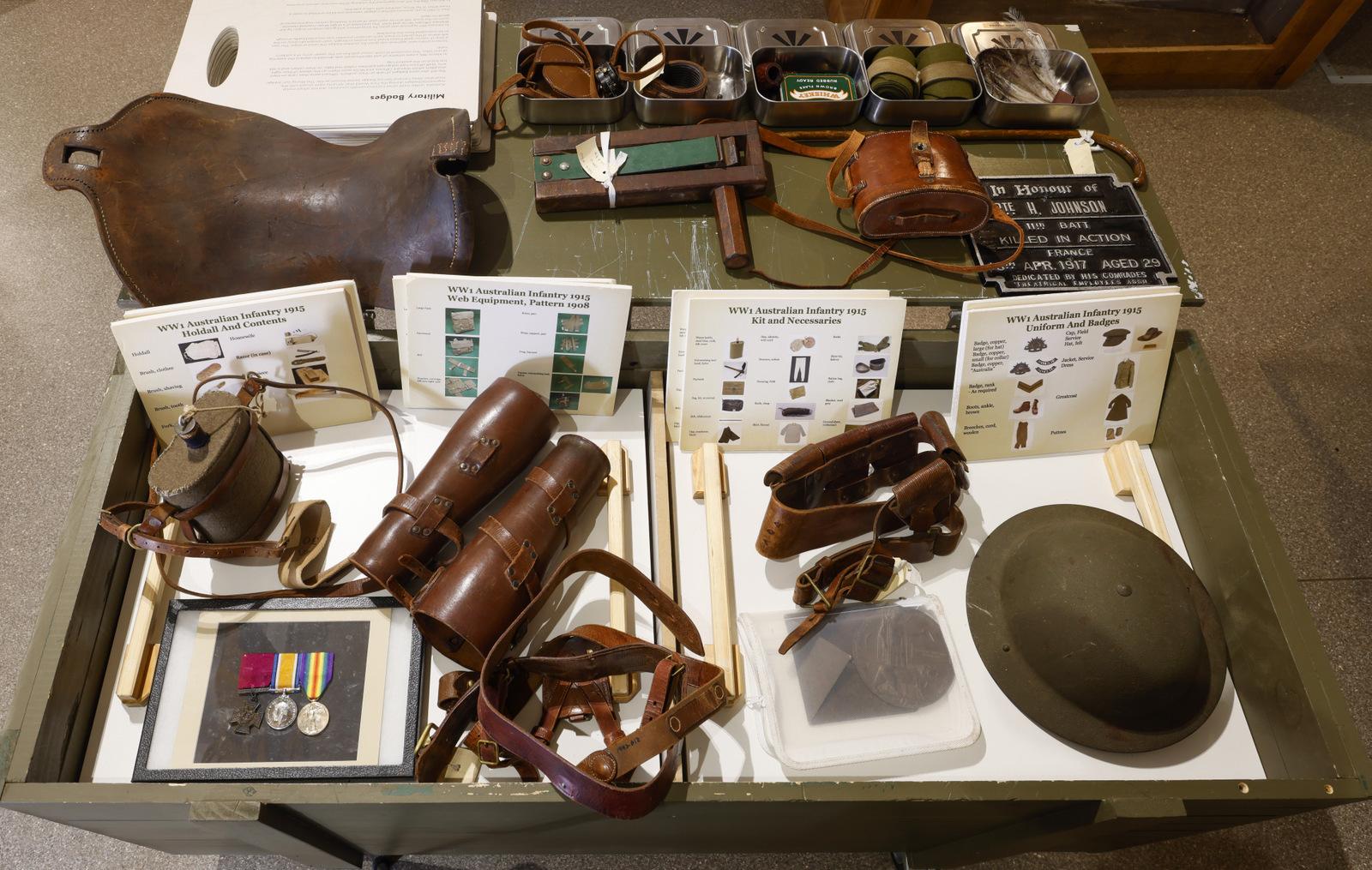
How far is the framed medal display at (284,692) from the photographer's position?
169cm

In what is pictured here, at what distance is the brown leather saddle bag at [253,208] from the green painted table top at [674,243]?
0.44 feet

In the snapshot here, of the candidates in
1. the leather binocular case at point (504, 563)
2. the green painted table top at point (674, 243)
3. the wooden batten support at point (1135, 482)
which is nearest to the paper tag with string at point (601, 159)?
the green painted table top at point (674, 243)

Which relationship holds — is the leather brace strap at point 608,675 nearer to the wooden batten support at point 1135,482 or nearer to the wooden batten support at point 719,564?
the wooden batten support at point 719,564

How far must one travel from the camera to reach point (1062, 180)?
2311 millimetres

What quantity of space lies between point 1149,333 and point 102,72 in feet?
12.4

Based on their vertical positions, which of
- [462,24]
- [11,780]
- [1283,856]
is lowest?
[1283,856]

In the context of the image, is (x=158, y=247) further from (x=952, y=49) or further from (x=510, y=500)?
(x=952, y=49)

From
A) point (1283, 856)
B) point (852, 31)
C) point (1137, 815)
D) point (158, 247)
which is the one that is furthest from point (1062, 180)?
point (158, 247)

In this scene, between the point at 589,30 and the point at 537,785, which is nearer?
the point at 537,785

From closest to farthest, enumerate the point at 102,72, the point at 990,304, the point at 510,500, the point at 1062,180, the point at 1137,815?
the point at 1137,815, the point at 510,500, the point at 990,304, the point at 1062,180, the point at 102,72

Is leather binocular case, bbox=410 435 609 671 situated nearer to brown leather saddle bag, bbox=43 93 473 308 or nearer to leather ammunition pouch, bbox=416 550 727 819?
leather ammunition pouch, bbox=416 550 727 819

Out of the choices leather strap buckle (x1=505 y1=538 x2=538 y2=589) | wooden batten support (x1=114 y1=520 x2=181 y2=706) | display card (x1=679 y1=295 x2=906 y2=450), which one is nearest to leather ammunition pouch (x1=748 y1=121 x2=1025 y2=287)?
display card (x1=679 y1=295 x2=906 y2=450)

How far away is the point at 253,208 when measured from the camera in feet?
6.93

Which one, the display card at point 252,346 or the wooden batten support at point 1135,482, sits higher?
the display card at point 252,346
